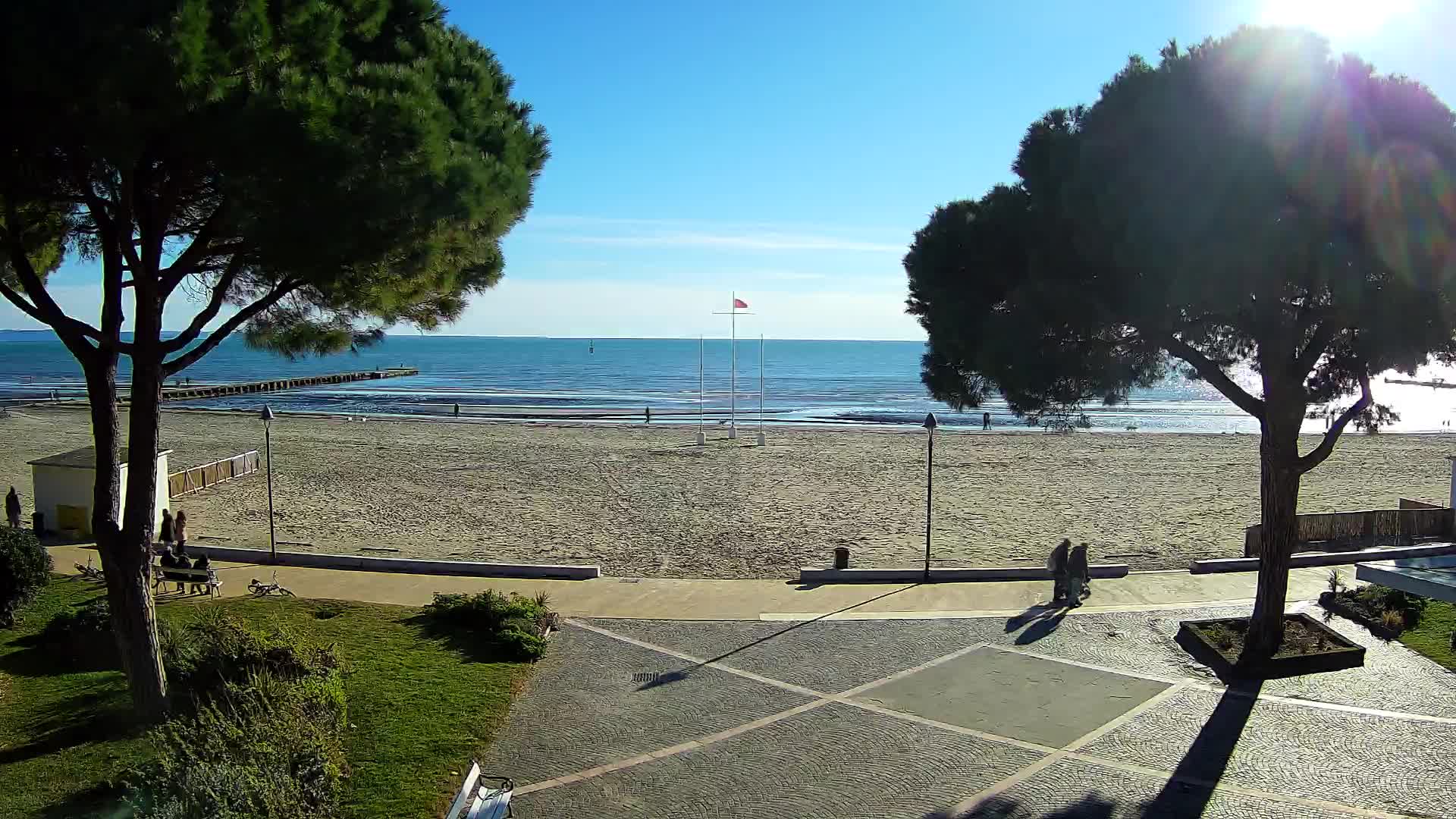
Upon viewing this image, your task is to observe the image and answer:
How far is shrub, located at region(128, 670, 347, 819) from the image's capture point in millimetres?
6191

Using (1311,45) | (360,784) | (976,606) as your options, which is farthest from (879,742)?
(1311,45)

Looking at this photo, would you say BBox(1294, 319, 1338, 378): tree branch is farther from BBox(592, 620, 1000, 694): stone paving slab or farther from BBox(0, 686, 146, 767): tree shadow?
BBox(0, 686, 146, 767): tree shadow

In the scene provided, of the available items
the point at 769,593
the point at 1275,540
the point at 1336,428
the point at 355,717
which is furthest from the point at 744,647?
the point at 1336,428

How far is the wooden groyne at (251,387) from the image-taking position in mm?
74706

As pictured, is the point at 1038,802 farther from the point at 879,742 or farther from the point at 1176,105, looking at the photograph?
the point at 1176,105

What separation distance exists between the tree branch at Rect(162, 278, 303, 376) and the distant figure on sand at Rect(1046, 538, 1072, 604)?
35.3ft

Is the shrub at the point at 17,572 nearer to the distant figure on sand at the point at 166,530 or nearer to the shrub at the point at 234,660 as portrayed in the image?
the shrub at the point at 234,660

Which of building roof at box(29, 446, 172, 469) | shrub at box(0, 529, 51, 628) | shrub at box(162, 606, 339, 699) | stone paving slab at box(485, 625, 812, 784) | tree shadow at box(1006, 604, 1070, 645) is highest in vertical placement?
building roof at box(29, 446, 172, 469)

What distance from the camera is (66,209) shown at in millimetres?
8562

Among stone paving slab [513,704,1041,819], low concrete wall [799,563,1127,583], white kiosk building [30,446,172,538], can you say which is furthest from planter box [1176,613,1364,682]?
white kiosk building [30,446,172,538]

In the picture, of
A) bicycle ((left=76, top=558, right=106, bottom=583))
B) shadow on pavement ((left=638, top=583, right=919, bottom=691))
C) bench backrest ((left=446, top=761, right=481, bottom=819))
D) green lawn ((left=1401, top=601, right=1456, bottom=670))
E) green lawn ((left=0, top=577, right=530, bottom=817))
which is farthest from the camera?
bicycle ((left=76, top=558, right=106, bottom=583))

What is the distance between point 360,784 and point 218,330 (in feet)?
15.0

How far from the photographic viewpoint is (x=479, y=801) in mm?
6984

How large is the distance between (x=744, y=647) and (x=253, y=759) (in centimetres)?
627
